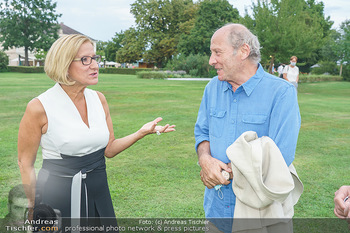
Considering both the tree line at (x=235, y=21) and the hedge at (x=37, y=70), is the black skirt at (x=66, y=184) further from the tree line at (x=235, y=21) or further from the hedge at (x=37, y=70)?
the hedge at (x=37, y=70)

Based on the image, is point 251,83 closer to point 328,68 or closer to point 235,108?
point 235,108

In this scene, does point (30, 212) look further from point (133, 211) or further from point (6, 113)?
point (6, 113)

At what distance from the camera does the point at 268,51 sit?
96.7 feet

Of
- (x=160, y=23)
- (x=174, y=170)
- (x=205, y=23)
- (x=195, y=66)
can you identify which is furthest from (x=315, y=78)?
(x=174, y=170)

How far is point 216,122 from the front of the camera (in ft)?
8.52

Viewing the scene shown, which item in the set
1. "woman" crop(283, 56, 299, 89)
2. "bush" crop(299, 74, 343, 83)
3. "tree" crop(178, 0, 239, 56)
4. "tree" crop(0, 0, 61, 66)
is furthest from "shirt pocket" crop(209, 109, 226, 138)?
Answer: "tree" crop(0, 0, 61, 66)

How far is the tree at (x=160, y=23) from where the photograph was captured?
6875cm

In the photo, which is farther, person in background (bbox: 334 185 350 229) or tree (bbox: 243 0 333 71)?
tree (bbox: 243 0 333 71)

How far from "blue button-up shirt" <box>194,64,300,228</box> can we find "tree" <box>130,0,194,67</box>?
66.8 metres

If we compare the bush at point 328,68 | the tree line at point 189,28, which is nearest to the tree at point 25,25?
the tree line at point 189,28

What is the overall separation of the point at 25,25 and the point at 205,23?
160ft

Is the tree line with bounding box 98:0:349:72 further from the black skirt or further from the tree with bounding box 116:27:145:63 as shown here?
the black skirt

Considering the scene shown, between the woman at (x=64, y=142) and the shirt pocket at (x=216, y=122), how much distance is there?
88 centimetres

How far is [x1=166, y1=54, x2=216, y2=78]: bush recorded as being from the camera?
47062 millimetres
